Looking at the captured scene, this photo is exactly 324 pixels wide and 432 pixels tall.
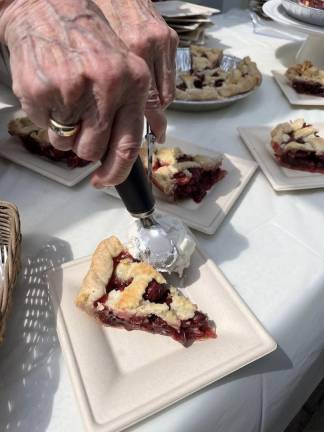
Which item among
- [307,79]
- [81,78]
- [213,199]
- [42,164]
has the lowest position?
[42,164]

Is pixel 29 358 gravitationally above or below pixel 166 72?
below

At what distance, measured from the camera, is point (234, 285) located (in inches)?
22.8

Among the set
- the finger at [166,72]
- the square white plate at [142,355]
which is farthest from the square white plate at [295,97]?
the square white plate at [142,355]

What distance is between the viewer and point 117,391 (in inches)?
16.9

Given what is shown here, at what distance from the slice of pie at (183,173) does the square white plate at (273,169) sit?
0.09 metres

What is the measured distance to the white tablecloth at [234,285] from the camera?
437mm

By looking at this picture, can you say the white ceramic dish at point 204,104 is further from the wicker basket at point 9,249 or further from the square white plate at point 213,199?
the wicker basket at point 9,249

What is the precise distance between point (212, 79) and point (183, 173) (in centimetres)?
44

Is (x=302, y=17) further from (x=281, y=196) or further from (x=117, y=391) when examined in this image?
(x=117, y=391)

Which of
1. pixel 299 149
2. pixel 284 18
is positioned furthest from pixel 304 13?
pixel 299 149

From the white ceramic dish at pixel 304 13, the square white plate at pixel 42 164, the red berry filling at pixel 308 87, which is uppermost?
the white ceramic dish at pixel 304 13

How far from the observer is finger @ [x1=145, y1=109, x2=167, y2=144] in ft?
1.74

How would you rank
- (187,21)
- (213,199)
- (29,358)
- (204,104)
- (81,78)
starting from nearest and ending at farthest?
(81,78) < (29,358) < (213,199) < (204,104) < (187,21)

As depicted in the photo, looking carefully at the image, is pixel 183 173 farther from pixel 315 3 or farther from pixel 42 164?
pixel 315 3
